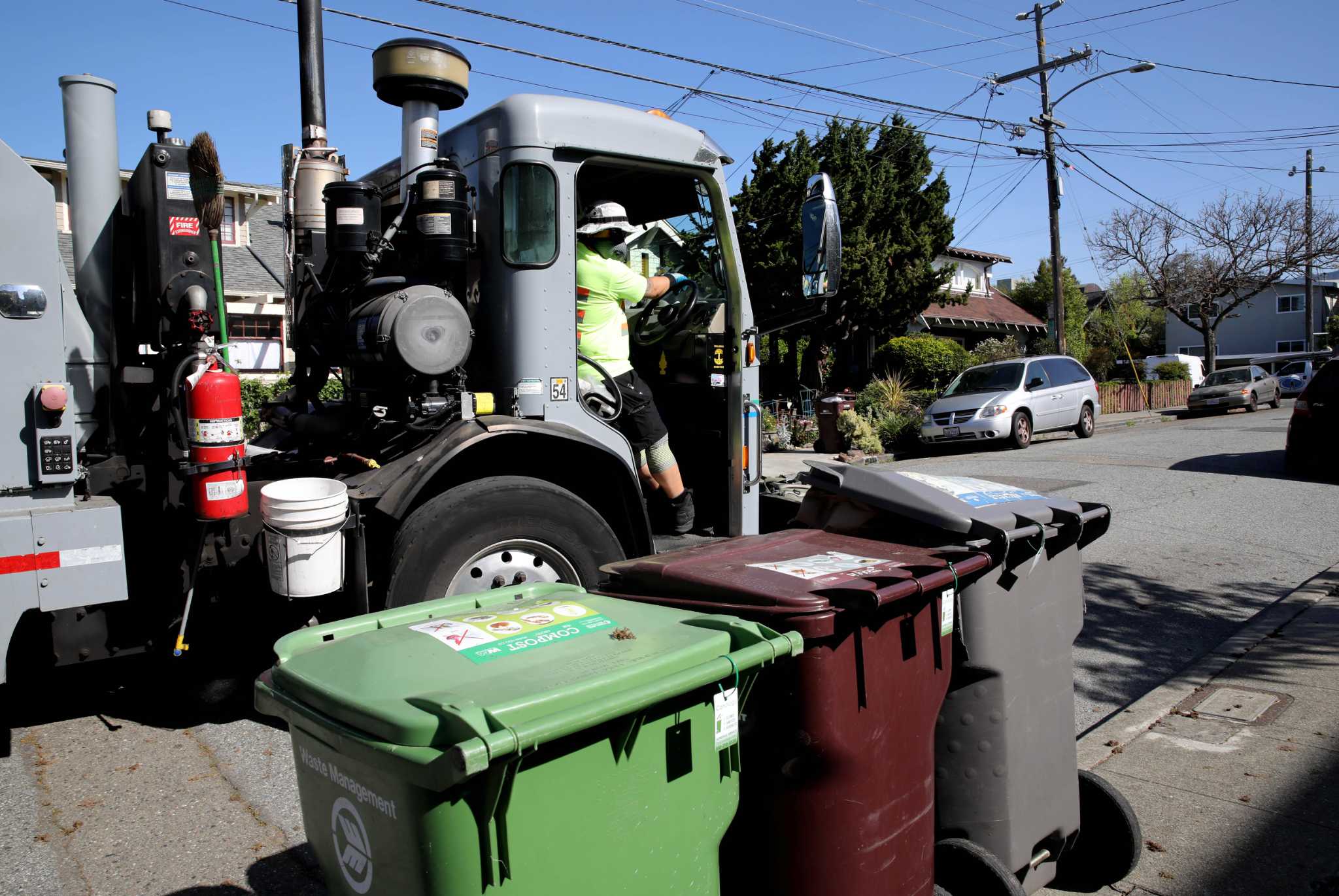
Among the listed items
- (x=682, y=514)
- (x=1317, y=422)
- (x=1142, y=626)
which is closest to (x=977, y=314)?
(x=1317, y=422)

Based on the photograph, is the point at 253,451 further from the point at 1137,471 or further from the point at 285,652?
the point at 1137,471

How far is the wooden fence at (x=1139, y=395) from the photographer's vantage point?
27.0 metres

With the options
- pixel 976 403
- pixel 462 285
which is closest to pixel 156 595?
pixel 462 285

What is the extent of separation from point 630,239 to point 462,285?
1.11 meters

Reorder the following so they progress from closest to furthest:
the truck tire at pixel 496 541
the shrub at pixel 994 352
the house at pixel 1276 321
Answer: the truck tire at pixel 496 541
the shrub at pixel 994 352
the house at pixel 1276 321

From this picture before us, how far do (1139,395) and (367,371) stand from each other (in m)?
28.7

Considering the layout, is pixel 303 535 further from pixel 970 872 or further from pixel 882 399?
pixel 882 399

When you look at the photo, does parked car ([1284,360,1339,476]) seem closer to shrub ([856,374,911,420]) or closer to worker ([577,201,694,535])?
shrub ([856,374,911,420])

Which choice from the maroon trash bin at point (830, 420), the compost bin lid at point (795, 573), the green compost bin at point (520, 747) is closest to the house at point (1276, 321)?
the maroon trash bin at point (830, 420)

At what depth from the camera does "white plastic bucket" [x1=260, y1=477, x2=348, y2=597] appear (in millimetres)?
3357

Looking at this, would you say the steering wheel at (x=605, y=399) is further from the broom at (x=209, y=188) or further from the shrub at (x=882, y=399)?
Answer: the shrub at (x=882, y=399)

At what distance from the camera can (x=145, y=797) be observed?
11.7ft

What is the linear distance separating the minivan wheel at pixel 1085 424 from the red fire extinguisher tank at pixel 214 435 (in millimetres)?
17792

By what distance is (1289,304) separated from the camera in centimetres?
5091
